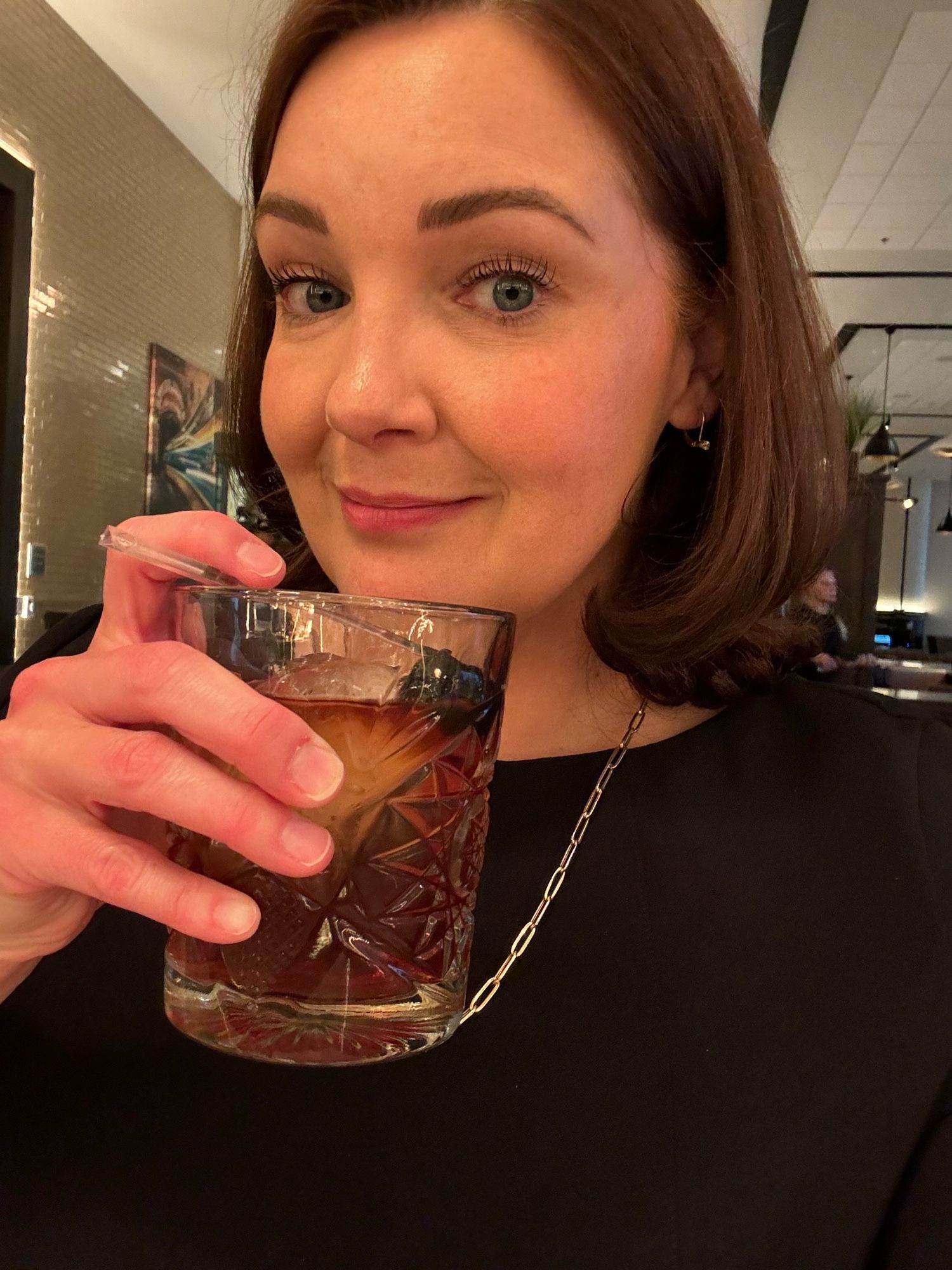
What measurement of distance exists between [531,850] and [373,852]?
14.9 inches

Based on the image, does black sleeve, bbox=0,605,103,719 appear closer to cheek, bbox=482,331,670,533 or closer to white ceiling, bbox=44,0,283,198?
cheek, bbox=482,331,670,533

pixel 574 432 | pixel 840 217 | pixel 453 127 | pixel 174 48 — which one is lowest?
pixel 574 432

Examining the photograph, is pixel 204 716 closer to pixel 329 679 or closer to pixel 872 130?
pixel 329 679

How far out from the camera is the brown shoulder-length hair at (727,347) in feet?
2.78

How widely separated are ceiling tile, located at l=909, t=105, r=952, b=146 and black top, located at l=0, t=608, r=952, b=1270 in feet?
15.0

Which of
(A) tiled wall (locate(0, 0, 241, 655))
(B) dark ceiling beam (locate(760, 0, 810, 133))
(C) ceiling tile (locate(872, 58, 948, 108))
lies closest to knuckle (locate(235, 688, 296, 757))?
(A) tiled wall (locate(0, 0, 241, 655))

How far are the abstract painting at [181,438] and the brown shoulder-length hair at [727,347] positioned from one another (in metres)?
3.49

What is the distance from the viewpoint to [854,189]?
16.6 ft

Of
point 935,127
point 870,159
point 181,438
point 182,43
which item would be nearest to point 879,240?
point 870,159

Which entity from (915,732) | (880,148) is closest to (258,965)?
(915,732)

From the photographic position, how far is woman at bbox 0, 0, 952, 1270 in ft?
2.38

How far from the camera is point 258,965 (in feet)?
1.74

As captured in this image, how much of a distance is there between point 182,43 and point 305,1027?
4.35m

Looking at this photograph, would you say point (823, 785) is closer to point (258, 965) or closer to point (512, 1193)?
point (512, 1193)
